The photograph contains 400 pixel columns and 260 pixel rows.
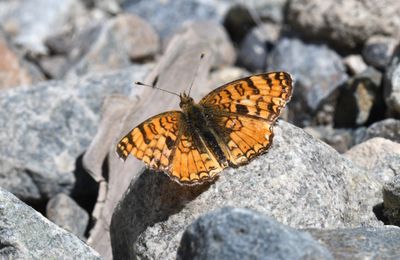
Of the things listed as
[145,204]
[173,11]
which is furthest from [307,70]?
[145,204]

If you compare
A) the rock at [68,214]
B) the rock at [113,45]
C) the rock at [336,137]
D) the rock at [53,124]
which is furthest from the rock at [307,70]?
the rock at [68,214]

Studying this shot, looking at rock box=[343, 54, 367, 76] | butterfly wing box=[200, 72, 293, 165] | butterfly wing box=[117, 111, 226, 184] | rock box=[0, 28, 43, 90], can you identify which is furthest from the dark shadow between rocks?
rock box=[0, 28, 43, 90]

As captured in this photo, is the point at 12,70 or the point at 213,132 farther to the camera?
the point at 12,70

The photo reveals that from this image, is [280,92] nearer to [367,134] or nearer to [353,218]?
[353,218]

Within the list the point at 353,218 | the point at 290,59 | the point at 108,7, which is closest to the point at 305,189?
the point at 353,218

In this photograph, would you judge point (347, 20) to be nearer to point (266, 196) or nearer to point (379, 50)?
point (379, 50)

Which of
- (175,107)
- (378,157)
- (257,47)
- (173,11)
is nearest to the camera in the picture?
(378,157)
